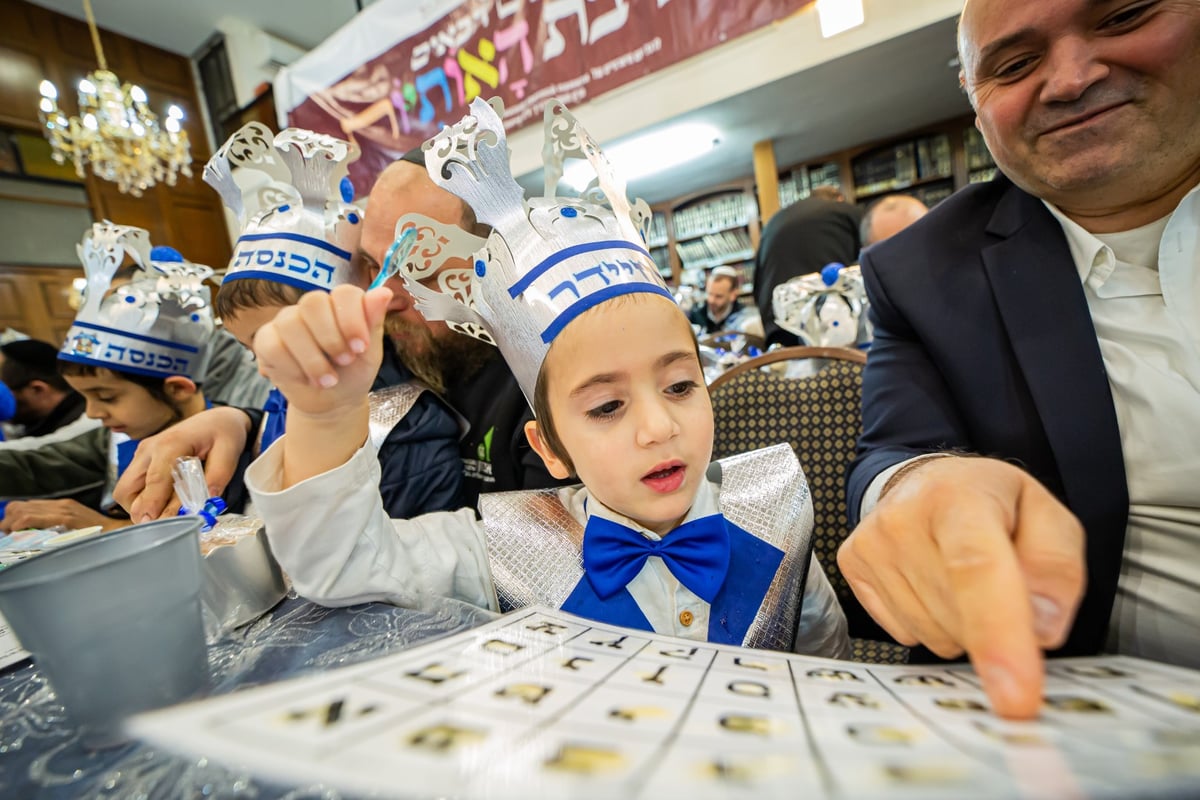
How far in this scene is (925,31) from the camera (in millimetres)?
3504

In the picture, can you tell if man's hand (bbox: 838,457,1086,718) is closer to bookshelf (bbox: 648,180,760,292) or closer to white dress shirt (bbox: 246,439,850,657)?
white dress shirt (bbox: 246,439,850,657)

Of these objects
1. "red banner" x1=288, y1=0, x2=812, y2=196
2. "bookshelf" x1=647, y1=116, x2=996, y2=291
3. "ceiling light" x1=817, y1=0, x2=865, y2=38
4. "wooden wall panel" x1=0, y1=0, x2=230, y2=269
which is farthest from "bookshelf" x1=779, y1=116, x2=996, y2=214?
"wooden wall panel" x1=0, y1=0, x2=230, y2=269

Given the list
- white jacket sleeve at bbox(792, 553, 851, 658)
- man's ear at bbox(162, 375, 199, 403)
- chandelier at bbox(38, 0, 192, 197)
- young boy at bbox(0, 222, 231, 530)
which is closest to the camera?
white jacket sleeve at bbox(792, 553, 851, 658)

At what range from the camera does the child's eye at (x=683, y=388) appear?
79cm

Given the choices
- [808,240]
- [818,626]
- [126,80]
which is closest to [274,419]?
Answer: [818,626]

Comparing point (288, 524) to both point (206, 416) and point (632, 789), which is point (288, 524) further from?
point (206, 416)

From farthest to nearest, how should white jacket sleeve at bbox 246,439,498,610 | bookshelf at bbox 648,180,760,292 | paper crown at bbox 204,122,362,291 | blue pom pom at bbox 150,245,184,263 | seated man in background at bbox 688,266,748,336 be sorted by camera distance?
bookshelf at bbox 648,180,760,292, seated man in background at bbox 688,266,748,336, blue pom pom at bbox 150,245,184,263, paper crown at bbox 204,122,362,291, white jacket sleeve at bbox 246,439,498,610

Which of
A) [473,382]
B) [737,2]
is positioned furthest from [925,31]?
[473,382]

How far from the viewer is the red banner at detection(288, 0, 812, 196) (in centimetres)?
366

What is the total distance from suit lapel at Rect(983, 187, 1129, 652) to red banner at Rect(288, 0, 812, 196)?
3.23 meters

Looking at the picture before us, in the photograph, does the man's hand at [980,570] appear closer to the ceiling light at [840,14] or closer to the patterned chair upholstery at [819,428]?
the patterned chair upholstery at [819,428]

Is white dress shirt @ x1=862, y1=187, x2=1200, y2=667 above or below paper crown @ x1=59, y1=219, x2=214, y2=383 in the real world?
below

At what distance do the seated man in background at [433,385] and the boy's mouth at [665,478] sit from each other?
0.44 m

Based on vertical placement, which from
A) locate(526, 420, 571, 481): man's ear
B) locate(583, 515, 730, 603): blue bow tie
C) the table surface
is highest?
locate(526, 420, 571, 481): man's ear
